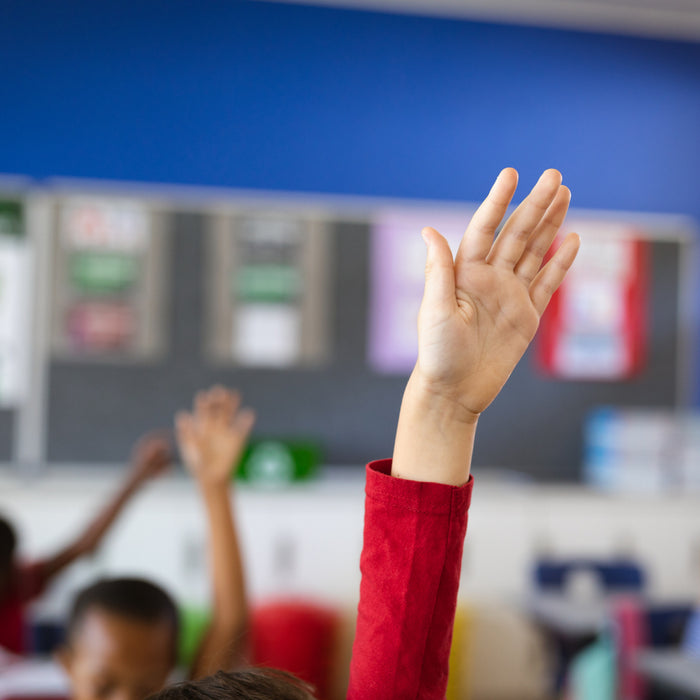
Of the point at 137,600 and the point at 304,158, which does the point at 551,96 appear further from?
the point at 137,600

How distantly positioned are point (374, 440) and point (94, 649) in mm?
2453

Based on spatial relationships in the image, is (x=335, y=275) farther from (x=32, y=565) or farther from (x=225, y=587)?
(x=225, y=587)

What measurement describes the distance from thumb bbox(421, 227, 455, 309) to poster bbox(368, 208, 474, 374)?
3.05m

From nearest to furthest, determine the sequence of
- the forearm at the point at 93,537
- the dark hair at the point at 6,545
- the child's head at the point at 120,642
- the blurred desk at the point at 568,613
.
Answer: the child's head at the point at 120,642 → the dark hair at the point at 6,545 → the forearm at the point at 93,537 → the blurred desk at the point at 568,613

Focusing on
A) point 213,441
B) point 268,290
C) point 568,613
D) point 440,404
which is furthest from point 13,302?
point 440,404

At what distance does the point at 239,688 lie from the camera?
0.71m

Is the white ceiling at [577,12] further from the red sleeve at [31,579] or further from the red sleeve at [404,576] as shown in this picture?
the red sleeve at [404,576]

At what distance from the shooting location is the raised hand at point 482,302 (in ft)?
2.37

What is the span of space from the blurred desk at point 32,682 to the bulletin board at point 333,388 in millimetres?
2085

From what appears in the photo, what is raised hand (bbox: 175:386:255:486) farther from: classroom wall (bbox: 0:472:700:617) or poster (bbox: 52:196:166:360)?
poster (bbox: 52:196:166:360)

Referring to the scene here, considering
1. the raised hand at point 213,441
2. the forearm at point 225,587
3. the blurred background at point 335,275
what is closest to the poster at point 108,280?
the blurred background at point 335,275

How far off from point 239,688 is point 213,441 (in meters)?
0.90

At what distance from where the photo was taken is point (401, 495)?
71 centimetres

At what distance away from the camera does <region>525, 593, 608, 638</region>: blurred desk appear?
2.82 meters
